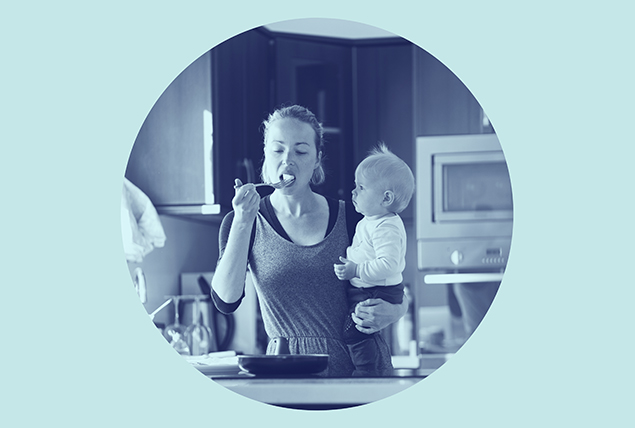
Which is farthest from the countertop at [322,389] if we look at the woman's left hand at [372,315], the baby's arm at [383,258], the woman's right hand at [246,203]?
the woman's right hand at [246,203]

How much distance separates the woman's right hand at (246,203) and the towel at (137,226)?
0.67 feet

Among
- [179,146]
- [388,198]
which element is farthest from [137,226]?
[388,198]

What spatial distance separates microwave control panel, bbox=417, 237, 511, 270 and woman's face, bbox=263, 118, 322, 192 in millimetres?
306

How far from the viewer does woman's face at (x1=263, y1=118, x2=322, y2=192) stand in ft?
5.42

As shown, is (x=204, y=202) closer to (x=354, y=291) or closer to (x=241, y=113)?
(x=241, y=113)

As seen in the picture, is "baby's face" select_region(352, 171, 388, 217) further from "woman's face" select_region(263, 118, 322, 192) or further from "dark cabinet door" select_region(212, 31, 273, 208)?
"dark cabinet door" select_region(212, 31, 273, 208)

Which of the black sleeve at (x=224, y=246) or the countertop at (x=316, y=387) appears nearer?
the countertop at (x=316, y=387)

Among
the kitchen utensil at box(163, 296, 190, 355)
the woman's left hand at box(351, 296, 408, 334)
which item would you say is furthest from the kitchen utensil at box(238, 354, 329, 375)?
the kitchen utensil at box(163, 296, 190, 355)

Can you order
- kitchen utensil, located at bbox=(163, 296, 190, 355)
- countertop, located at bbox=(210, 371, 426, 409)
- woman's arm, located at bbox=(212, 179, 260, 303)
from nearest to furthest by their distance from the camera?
countertop, located at bbox=(210, 371, 426, 409)
woman's arm, located at bbox=(212, 179, 260, 303)
kitchen utensil, located at bbox=(163, 296, 190, 355)

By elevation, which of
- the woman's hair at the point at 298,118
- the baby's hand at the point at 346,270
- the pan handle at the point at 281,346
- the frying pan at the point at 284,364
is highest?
the woman's hair at the point at 298,118

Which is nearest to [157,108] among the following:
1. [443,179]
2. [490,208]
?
[443,179]

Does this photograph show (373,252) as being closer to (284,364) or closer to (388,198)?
(388,198)

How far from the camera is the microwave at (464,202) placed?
172 centimetres

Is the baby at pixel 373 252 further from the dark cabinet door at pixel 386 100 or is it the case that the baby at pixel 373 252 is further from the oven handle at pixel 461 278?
the oven handle at pixel 461 278
